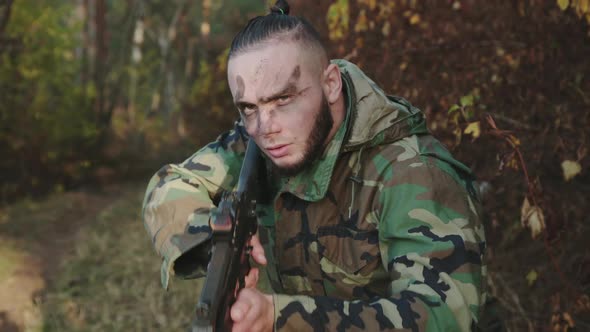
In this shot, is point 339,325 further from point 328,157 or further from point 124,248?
point 124,248

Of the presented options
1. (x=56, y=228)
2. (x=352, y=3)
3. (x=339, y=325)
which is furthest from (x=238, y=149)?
(x=56, y=228)

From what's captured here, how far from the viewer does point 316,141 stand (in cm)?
218

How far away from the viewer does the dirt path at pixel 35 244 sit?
4.89 meters

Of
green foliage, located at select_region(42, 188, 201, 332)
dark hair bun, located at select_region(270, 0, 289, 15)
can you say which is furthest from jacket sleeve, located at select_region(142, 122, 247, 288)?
green foliage, located at select_region(42, 188, 201, 332)

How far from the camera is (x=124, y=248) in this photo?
22.4 ft

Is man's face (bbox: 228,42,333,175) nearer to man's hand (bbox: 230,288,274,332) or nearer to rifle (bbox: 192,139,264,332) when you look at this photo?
rifle (bbox: 192,139,264,332)

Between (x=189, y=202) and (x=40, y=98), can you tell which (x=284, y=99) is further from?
(x=40, y=98)

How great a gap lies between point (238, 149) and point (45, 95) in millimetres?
7601

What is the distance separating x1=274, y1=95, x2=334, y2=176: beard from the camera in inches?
85.5

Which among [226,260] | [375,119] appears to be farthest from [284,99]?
[226,260]

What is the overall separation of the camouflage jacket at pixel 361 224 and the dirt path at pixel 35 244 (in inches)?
111

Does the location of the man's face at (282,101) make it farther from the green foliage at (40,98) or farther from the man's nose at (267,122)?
the green foliage at (40,98)

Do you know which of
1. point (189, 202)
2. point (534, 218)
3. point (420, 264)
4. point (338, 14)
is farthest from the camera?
point (338, 14)

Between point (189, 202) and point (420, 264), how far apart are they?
37.2 inches
